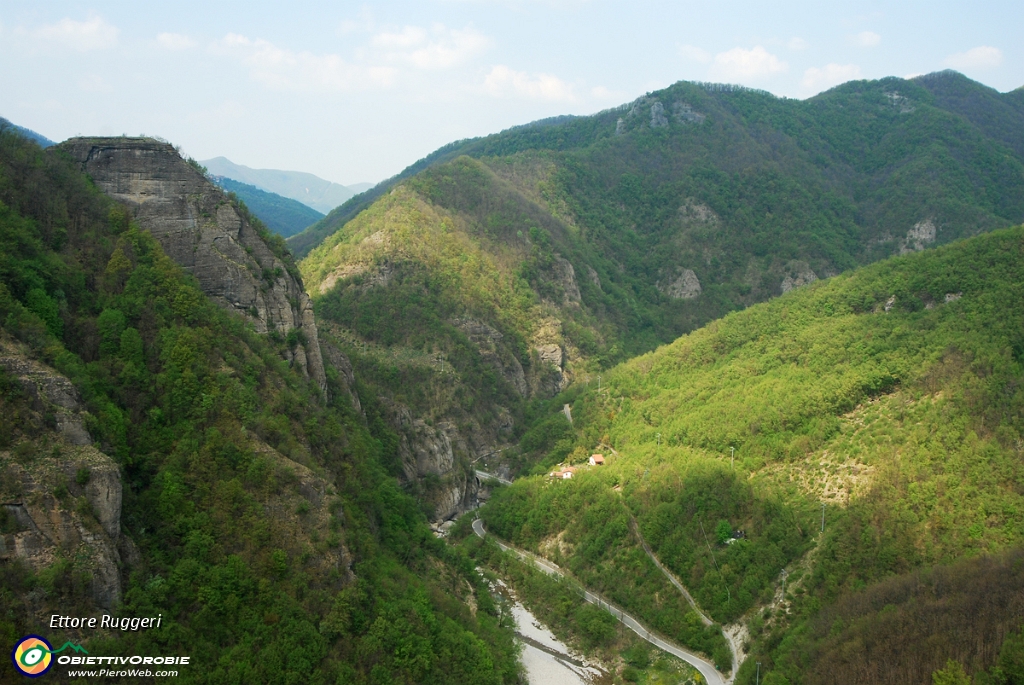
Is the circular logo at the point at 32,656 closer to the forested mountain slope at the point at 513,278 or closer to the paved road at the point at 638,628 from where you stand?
the paved road at the point at 638,628

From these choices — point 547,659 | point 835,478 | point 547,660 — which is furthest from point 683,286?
point 547,660

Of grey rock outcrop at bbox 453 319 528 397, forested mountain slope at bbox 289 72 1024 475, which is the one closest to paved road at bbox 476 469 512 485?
forested mountain slope at bbox 289 72 1024 475

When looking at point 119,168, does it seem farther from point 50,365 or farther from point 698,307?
point 698,307

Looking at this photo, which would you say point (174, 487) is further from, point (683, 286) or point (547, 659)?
point (683, 286)

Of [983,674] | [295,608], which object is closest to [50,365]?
[295,608]

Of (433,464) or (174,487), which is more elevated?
(174,487)

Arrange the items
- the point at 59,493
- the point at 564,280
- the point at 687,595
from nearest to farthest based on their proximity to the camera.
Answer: the point at 59,493 → the point at 687,595 → the point at 564,280
